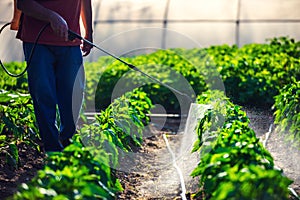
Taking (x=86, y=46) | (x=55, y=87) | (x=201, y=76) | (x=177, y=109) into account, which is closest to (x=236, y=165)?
(x=55, y=87)

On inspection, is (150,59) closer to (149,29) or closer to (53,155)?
(149,29)

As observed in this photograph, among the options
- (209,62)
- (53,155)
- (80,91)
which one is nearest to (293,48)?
(209,62)

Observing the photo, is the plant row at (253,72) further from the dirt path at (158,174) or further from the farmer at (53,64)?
the farmer at (53,64)

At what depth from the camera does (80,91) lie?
536cm

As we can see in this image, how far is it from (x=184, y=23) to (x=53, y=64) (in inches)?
290

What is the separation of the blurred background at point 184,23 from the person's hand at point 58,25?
21.6 feet

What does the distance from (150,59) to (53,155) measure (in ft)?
16.6

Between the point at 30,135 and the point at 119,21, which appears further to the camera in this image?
the point at 119,21

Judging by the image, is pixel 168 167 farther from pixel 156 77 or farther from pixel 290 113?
pixel 156 77

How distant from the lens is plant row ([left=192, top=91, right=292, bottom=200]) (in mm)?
3102

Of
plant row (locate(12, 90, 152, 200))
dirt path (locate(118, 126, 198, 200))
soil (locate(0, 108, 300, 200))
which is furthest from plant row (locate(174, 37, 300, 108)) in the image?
plant row (locate(12, 90, 152, 200))

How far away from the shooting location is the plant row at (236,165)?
310 cm

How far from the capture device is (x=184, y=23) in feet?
40.6

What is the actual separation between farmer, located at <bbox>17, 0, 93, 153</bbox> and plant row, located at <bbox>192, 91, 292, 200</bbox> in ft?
3.33
